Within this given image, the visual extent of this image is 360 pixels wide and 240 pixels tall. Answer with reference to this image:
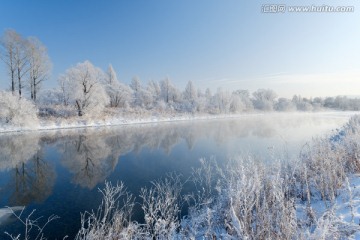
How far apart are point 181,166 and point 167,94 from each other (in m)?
61.1

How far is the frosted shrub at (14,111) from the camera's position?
2389 centimetres

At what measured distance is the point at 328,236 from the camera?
3.02 metres

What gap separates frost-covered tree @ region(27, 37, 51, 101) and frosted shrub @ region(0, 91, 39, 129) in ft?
28.1

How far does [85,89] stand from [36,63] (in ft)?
23.9

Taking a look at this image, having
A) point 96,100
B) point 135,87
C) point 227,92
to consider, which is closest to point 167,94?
point 135,87

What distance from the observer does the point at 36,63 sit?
1296 inches

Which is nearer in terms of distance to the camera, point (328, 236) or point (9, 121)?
point (328, 236)

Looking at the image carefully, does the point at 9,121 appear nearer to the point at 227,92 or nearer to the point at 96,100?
the point at 96,100

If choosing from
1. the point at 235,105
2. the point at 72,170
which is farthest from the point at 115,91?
the point at 72,170

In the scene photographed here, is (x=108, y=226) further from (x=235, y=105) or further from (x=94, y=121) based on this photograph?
(x=235, y=105)

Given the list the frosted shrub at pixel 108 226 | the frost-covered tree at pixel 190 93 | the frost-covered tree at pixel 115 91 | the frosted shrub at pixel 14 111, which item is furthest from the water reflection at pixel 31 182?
the frost-covered tree at pixel 190 93

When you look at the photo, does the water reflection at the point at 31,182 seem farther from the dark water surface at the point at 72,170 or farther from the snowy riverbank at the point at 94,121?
the snowy riverbank at the point at 94,121

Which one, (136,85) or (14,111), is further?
(136,85)

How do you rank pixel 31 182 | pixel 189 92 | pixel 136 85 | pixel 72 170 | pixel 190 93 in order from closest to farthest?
pixel 31 182 → pixel 72 170 → pixel 136 85 → pixel 190 93 → pixel 189 92
